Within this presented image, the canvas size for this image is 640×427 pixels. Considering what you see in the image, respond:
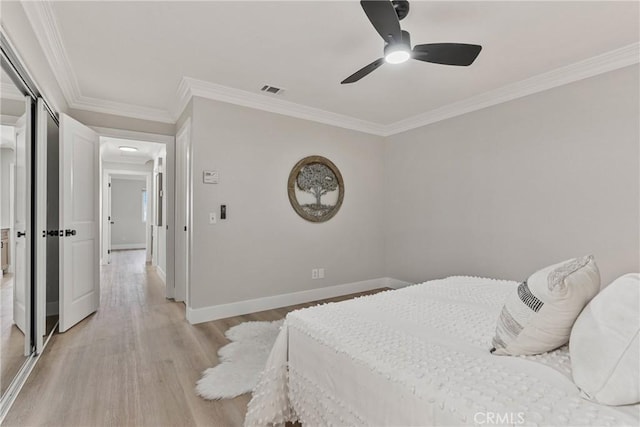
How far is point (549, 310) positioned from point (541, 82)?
2822 millimetres

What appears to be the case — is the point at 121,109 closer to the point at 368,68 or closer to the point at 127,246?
the point at 368,68

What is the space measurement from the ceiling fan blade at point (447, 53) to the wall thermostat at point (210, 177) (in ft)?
7.23

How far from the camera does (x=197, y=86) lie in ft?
10.1

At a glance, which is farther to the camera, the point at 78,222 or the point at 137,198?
the point at 137,198

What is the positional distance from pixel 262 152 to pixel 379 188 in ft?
6.35

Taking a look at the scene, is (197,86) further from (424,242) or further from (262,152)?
(424,242)

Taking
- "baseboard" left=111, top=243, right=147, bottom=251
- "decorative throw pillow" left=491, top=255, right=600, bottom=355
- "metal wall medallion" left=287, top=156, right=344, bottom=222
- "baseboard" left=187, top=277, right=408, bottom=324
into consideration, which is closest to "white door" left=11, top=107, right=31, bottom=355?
"baseboard" left=187, top=277, right=408, bottom=324

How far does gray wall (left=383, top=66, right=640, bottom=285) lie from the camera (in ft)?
8.42

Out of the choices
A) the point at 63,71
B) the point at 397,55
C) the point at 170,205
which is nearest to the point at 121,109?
the point at 63,71

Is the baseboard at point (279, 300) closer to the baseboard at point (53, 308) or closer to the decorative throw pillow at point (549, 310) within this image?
the baseboard at point (53, 308)

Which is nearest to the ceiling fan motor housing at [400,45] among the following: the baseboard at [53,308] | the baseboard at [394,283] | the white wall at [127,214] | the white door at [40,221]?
the white door at [40,221]

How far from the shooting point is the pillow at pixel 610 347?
808mm

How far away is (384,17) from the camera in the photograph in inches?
63.6

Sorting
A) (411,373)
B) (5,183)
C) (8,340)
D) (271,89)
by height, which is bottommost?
(8,340)
